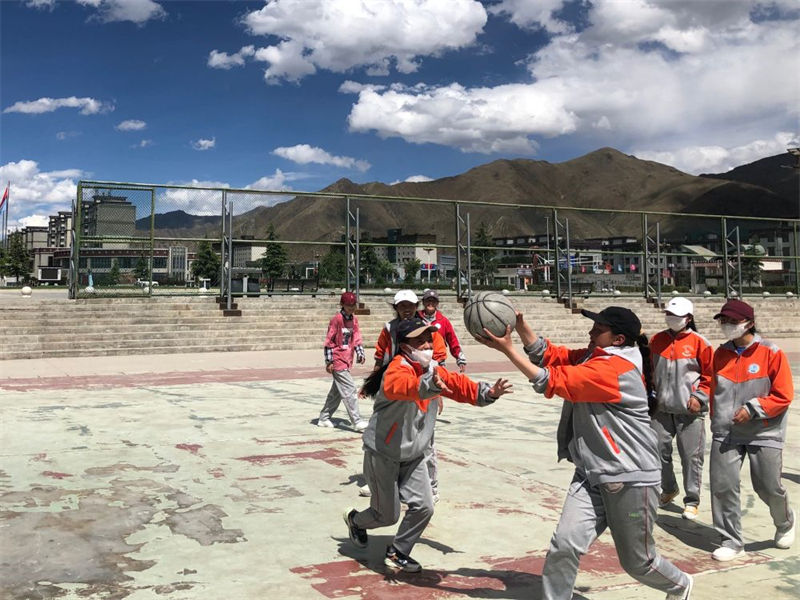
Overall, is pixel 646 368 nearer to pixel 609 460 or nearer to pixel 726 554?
pixel 609 460

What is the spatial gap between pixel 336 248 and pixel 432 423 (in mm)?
19593

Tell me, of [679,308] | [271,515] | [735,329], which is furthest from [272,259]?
[735,329]

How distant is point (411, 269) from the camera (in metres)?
25.0

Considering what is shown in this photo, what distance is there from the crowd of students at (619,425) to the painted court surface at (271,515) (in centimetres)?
28

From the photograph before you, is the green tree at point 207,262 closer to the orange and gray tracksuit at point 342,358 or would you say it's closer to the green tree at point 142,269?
the green tree at point 142,269

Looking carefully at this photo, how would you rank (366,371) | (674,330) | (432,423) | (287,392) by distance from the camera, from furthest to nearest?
(366,371) → (287,392) → (674,330) → (432,423)

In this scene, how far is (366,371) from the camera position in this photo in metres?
14.9

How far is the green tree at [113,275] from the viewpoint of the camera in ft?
66.8

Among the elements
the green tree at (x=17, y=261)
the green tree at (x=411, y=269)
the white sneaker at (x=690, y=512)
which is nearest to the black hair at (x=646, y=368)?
the white sneaker at (x=690, y=512)

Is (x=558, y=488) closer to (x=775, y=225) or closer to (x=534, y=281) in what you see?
(x=534, y=281)

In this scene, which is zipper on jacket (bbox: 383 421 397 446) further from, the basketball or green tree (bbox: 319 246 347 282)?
green tree (bbox: 319 246 347 282)

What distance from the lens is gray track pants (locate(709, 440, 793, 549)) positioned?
459 cm

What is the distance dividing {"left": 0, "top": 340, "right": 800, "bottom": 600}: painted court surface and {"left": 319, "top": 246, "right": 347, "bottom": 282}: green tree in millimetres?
13937

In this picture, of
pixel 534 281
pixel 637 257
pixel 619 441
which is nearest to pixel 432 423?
pixel 619 441
